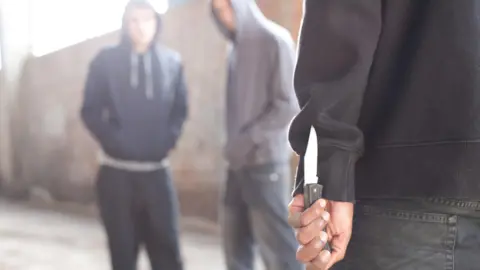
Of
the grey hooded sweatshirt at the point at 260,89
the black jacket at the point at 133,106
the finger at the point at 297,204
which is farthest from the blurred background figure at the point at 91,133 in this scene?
the finger at the point at 297,204

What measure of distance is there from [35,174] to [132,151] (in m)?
2.61

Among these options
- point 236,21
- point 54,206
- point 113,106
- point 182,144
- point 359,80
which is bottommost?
point 54,206

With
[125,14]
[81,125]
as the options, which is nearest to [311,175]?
[125,14]

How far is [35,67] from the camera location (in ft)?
14.1

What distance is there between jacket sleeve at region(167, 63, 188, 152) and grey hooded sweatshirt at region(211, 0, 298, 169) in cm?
30

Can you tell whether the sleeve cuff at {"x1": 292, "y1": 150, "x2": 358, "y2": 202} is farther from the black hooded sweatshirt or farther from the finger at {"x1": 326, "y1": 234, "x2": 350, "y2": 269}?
the black hooded sweatshirt

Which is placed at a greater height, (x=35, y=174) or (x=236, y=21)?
(x=236, y=21)

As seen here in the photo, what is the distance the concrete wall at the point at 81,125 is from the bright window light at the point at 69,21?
67mm

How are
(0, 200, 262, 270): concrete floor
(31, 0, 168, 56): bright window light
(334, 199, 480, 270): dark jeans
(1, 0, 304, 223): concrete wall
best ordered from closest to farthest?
(334, 199, 480, 270): dark jeans < (0, 200, 262, 270): concrete floor < (1, 0, 304, 223): concrete wall < (31, 0, 168, 56): bright window light

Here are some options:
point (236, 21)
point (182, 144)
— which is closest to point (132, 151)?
point (236, 21)

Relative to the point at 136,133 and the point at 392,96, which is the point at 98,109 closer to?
the point at 136,133

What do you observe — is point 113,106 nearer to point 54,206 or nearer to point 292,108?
point 292,108

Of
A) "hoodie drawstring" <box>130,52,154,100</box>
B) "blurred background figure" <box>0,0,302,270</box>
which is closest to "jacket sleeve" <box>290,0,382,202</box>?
"blurred background figure" <box>0,0,302,270</box>

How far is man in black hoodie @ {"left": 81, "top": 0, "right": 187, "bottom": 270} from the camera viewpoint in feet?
6.29
